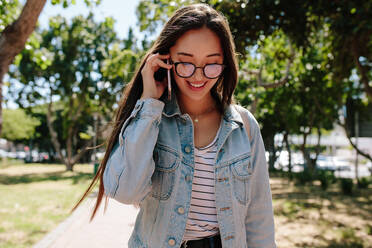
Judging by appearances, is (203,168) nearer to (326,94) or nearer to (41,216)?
(41,216)

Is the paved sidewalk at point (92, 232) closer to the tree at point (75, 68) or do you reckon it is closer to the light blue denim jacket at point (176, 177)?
the light blue denim jacket at point (176, 177)

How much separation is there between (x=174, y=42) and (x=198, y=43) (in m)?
0.13

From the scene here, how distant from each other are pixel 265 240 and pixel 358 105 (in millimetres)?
15695

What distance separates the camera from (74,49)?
70.4ft

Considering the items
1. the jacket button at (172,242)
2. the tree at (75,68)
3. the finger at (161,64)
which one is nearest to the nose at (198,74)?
the finger at (161,64)

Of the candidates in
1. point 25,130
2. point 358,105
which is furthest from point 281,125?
point 25,130

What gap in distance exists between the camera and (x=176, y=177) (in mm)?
1559

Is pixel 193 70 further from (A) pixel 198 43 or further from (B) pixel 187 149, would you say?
(B) pixel 187 149

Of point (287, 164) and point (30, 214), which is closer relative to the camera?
point (30, 214)

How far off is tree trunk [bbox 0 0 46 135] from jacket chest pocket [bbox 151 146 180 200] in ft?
8.37

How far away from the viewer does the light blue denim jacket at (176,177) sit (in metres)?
1.46

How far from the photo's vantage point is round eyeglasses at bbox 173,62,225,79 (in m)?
1.63

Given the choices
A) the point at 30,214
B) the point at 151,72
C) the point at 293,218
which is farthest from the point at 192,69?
the point at 30,214

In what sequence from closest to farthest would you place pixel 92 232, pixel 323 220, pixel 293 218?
pixel 92 232 → pixel 323 220 → pixel 293 218
